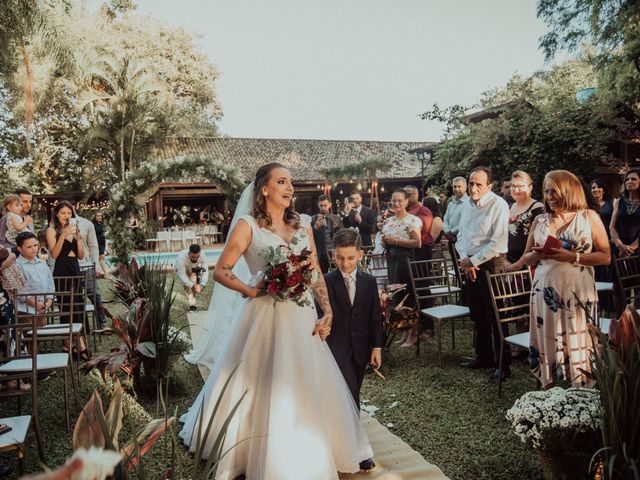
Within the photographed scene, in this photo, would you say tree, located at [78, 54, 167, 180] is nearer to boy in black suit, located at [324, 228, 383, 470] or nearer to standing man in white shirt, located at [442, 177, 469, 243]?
standing man in white shirt, located at [442, 177, 469, 243]

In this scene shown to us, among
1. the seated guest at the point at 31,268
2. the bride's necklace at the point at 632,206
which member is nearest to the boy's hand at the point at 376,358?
the seated guest at the point at 31,268

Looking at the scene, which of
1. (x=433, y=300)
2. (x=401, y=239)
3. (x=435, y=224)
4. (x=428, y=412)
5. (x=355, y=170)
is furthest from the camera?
(x=355, y=170)

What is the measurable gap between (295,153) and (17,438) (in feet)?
91.9

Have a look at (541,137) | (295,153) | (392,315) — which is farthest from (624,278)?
(295,153)

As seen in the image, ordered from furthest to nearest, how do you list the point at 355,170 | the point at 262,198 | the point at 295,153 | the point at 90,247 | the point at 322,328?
the point at 295,153 < the point at 355,170 < the point at 90,247 < the point at 262,198 < the point at 322,328

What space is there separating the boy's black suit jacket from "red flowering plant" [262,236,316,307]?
507 mm

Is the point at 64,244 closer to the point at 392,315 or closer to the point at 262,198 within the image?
the point at 392,315

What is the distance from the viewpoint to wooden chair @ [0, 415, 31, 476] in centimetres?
242

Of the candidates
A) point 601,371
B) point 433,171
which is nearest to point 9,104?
point 433,171

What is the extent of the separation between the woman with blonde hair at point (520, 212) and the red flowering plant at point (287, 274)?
292cm

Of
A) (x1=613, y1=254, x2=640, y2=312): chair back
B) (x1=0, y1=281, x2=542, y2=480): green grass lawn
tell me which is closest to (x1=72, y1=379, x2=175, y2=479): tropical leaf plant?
(x1=0, y1=281, x2=542, y2=480): green grass lawn

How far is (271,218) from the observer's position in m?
3.10

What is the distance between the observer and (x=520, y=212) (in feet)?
Answer: 17.3

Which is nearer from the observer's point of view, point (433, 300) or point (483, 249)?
point (483, 249)
